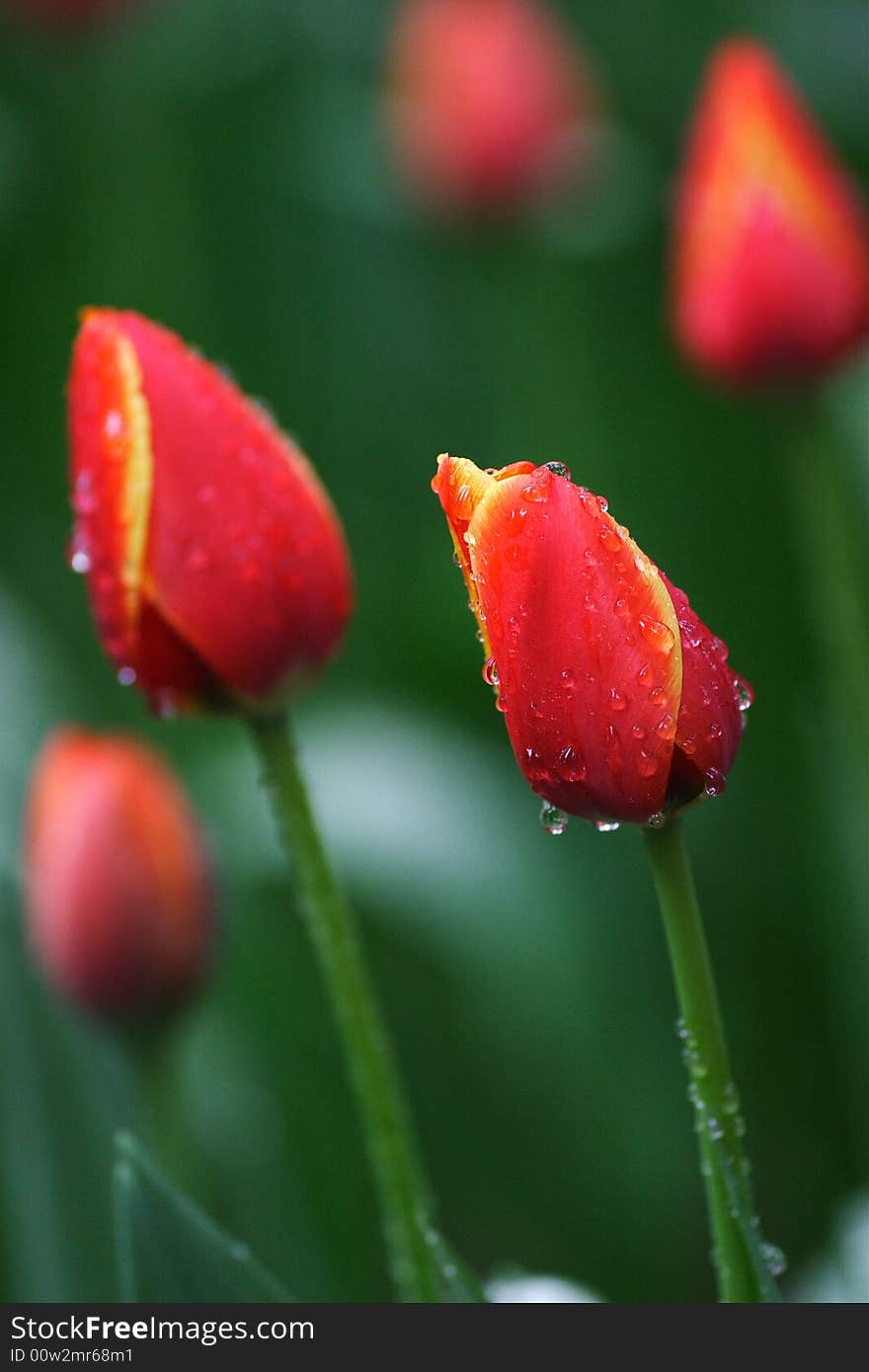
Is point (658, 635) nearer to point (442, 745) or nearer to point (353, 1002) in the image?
point (353, 1002)

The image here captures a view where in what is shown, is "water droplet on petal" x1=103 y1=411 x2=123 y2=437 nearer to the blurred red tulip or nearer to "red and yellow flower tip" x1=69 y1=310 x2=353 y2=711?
"red and yellow flower tip" x1=69 y1=310 x2=353 y2=711

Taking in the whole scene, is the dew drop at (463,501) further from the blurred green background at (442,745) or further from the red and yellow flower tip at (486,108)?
the red and yellow flower tip at (486,108)

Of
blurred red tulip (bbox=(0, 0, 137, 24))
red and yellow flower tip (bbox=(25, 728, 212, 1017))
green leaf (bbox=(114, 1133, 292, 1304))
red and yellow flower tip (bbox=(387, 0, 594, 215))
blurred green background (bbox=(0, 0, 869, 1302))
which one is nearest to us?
green leaf (bbox=(114, 1133, 292, 1304))

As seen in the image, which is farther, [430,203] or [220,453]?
[430,203]

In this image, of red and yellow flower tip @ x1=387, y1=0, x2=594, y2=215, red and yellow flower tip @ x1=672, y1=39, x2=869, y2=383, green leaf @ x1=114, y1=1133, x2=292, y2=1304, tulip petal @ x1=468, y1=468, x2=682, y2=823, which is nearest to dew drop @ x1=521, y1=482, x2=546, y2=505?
tulip petal @ x1=468, y1=468, x2=682, y2=823

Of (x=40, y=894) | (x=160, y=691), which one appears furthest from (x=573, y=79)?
(x=160, y=691)

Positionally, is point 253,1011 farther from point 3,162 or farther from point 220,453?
point 3,162

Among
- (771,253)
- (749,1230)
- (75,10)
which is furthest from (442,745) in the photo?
(75,10)
